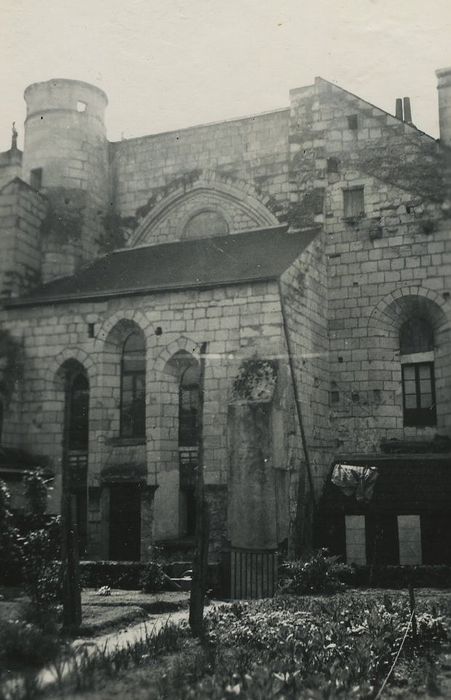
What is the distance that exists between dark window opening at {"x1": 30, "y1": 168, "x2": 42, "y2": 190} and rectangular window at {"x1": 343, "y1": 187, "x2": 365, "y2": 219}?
29.3ft

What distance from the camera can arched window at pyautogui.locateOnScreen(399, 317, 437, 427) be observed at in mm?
18641

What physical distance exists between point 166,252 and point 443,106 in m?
8.26

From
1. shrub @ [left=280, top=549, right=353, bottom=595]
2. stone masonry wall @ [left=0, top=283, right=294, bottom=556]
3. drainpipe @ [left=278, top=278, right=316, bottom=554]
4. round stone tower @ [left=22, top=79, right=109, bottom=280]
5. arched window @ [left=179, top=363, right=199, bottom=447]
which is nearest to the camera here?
shrub @ [left=280, top=549, right=353, bottom=595]

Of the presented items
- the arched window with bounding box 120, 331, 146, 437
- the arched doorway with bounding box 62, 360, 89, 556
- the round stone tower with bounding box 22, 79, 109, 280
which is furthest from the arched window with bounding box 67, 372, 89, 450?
the round stone tower with bounding box 22, 79, 109, 280

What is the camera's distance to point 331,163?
65.9 feet

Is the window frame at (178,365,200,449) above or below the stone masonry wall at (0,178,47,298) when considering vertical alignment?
below

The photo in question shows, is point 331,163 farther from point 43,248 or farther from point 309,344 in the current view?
point 43,248

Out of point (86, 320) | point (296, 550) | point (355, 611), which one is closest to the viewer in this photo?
point (355, 611)

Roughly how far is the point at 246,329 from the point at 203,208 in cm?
674

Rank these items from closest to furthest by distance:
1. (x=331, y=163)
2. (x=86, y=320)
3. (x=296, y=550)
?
1. (x=296, y=550)
2. (x=86, y=320)
3. (x=331, y=163)

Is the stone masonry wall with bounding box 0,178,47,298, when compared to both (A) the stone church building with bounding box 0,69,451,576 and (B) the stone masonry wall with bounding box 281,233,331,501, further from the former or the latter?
(B) the stone masonry wall with bounding box 281,233,331,501

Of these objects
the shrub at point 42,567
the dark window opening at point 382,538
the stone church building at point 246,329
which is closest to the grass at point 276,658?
the shrub at point 42,567

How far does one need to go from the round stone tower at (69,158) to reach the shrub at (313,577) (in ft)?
37.2

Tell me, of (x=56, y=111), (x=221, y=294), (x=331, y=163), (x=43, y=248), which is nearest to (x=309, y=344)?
(x=221, y=294)
